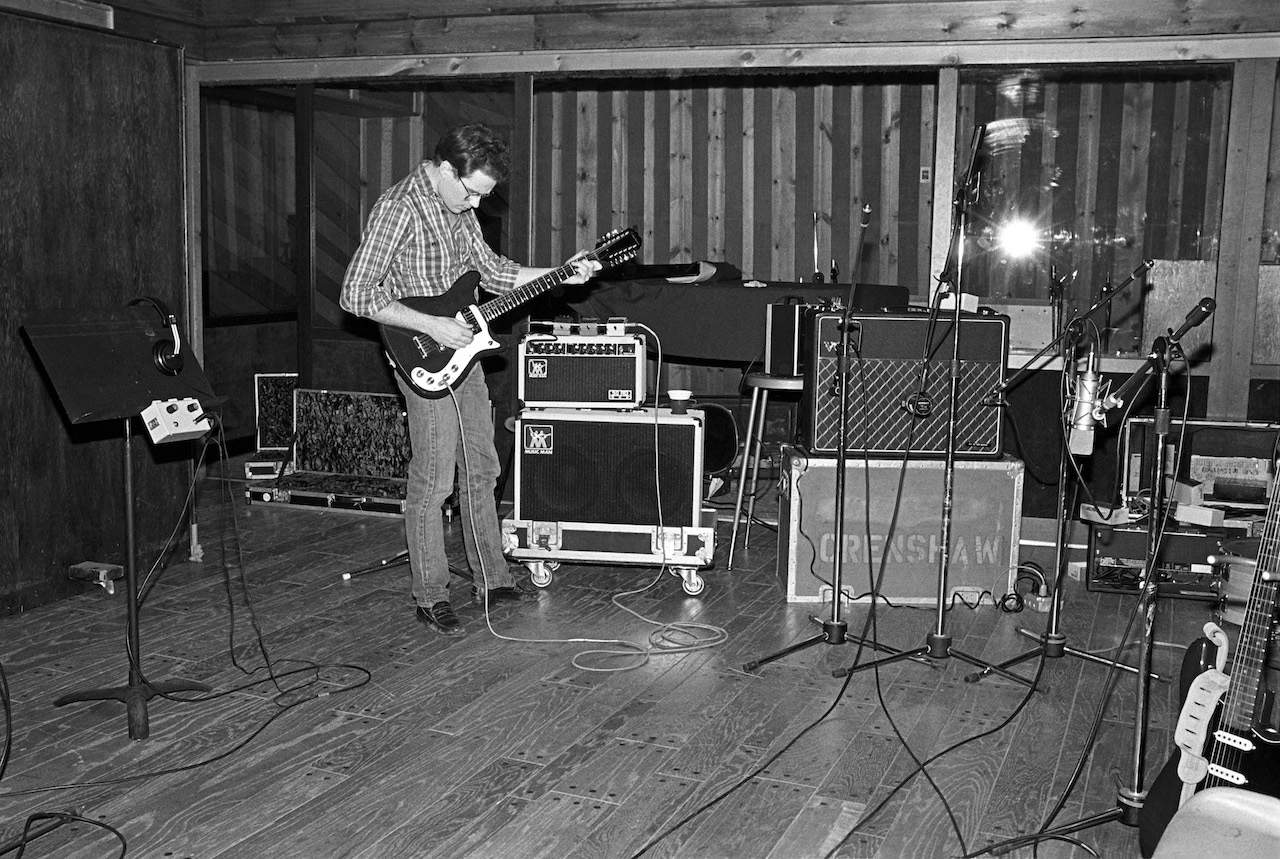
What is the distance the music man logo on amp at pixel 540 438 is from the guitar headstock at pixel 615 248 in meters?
0.73

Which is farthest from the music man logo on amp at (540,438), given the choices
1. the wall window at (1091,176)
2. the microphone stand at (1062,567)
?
the wall window at (1091,176)

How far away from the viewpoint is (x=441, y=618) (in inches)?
172

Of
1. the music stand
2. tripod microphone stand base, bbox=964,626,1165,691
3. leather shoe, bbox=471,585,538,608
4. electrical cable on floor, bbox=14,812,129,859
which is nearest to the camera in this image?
electrical cable on floor, bbox=14,812,129,859

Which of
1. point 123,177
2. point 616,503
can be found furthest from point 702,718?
point 123,177

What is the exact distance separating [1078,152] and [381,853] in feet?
20.4

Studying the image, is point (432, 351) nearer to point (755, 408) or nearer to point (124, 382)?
point (124, 382)

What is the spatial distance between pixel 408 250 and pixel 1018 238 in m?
4.27

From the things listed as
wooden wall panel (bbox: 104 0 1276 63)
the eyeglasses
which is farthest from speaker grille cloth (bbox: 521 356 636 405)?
wooden wall panel (bbox: 104 0 1276 63)

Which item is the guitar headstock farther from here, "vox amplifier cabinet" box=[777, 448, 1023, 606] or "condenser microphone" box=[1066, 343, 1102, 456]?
"condenser microphone" box=[1066, 343, 1102, 456]

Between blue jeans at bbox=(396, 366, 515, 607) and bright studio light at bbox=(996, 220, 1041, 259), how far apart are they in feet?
12.4

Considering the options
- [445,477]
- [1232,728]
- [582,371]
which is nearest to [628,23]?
[582,371]

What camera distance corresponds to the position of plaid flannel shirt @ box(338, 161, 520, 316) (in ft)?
13.4

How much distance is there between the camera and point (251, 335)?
320 inches

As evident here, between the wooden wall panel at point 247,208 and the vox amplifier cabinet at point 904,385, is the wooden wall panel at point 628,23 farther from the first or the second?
the vox amplifier cabinet at point 904,385
